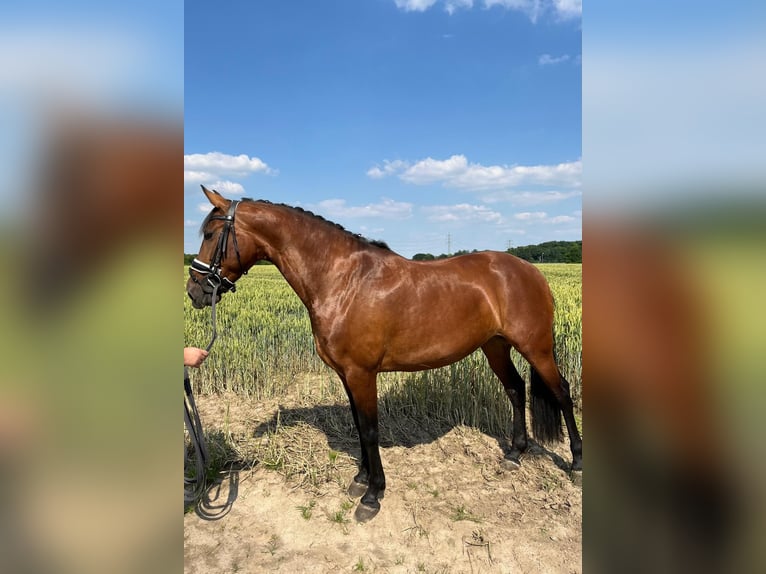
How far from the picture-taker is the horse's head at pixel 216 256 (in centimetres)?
302

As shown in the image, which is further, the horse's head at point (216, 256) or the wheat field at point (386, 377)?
the wheat field at point (386, 377)

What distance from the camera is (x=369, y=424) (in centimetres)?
337

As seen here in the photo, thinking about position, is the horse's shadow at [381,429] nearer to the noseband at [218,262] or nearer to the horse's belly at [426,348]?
the horse's belly at [426,348]

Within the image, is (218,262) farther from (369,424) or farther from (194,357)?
(369,424)

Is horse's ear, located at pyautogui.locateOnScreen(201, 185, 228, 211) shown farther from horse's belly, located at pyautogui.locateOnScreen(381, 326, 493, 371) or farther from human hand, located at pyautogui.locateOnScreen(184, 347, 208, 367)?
horse's belly, located at pyautogui.locateOnScreen(381, 326, 493, 371)

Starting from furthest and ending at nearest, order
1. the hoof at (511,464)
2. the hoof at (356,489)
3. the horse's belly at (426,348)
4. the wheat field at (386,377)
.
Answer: the wheat field at (386,377) < the hoof at (511,464) < the hoof at (356,489) < the horse's belly at (426,348)

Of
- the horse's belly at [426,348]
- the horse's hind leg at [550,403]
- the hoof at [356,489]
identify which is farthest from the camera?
the horse's hind leg at [550,403]

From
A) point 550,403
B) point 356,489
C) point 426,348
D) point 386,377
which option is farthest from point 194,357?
point 386,377

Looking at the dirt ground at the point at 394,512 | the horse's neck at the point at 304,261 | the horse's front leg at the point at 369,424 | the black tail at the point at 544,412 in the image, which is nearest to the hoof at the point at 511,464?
the dirt ground at the point at 394,512

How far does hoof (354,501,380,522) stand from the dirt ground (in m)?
0.04

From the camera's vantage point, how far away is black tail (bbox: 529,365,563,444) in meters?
Result: 4.08

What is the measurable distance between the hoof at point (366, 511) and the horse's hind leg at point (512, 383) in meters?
1.60

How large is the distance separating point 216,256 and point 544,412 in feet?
11.2

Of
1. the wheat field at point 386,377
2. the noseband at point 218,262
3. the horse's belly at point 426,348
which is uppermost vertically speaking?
the noseband at point 218,262
